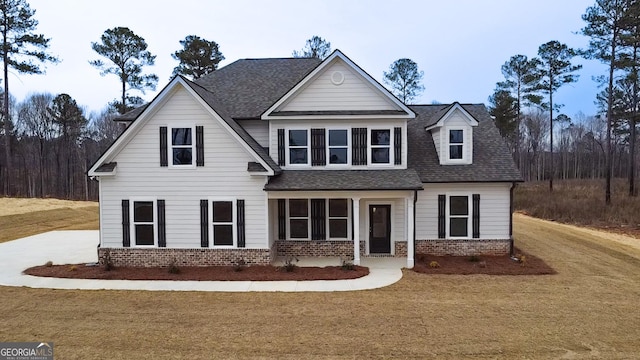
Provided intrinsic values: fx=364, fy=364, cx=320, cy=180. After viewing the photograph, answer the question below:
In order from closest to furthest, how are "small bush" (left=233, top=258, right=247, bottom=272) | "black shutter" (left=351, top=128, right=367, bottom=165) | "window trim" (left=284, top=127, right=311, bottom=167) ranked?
"small bush" (left=233, top=258, right=247, bottom=272), "black shutter" (left=351, top=128, right=367, bottom=165), "window trim" (left=284, top=127, right=311, bottom=167)

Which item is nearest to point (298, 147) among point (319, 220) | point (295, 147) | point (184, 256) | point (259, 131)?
point (295, 147)

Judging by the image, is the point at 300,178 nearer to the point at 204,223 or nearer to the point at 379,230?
the point at 204,223

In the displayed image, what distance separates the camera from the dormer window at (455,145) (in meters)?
15.6

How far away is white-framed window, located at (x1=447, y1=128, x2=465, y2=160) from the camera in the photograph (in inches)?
613

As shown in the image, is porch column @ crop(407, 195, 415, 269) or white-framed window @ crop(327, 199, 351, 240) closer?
porch column @ crop(407, 195, 415, 269)

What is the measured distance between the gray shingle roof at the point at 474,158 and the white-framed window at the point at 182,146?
8.90 meters

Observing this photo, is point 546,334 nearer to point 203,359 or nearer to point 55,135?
point 203,359

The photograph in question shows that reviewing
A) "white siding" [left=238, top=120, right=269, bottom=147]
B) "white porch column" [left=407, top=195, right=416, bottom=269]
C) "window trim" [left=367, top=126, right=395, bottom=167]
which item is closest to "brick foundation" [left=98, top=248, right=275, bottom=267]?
"white siding" [left=238, top=120, right=269, bottom=147]

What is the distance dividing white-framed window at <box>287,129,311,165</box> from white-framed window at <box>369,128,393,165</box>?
2536 millimetres

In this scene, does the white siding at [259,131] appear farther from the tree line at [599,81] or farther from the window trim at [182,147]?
the tree line at [599,81]

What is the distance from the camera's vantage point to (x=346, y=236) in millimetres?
14938

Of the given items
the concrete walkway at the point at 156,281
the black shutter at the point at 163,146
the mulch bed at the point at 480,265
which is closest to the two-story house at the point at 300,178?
the black shutter at the point at 163,146

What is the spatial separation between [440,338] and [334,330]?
7.54 ft

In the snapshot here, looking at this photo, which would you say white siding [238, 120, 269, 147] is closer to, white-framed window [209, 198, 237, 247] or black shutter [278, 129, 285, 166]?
black shutter [278, 129, 285, 166]
